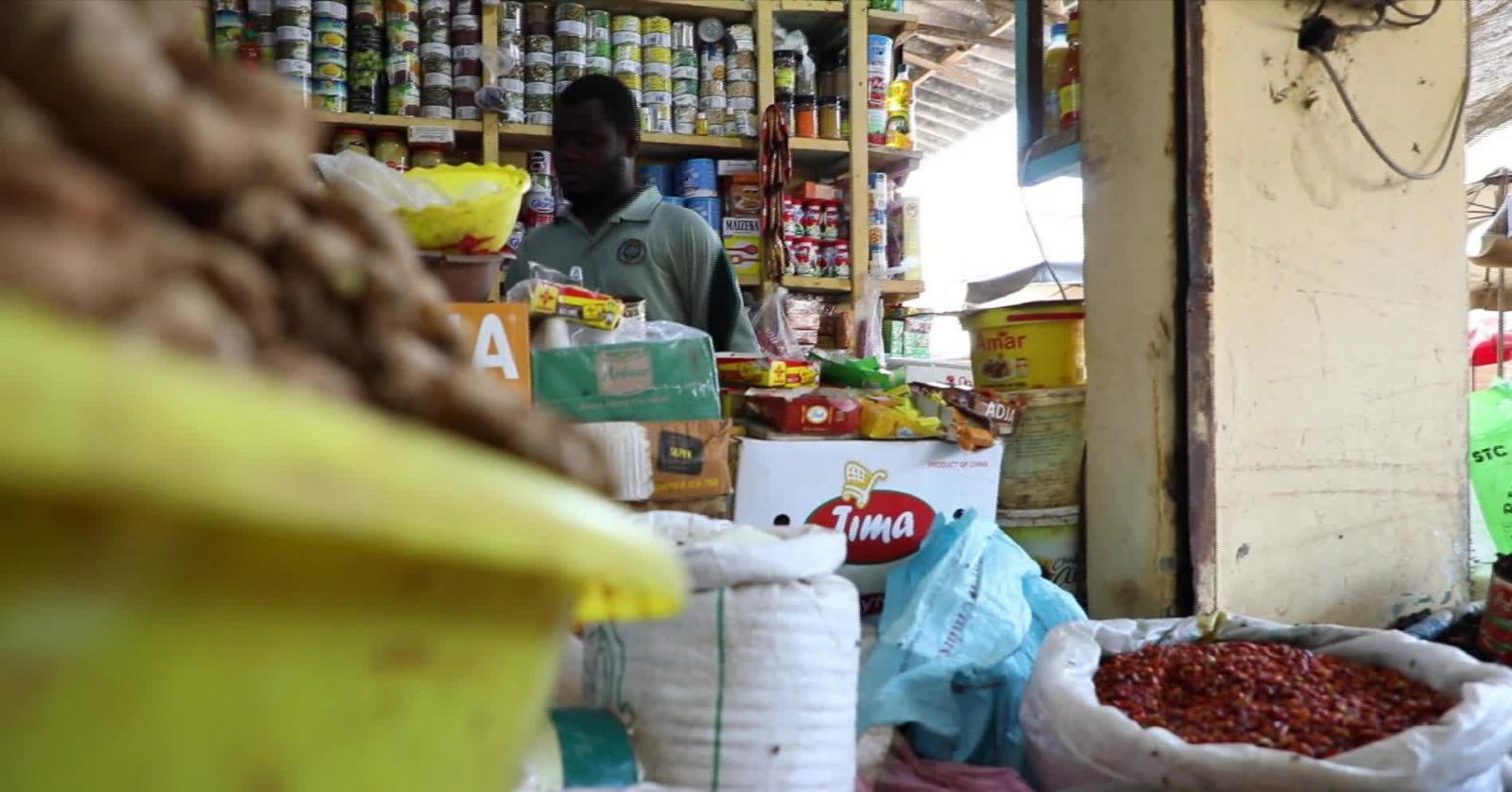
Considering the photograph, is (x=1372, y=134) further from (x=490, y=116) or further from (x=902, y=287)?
(x=490, y=116)

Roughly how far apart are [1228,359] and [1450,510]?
2.13ft

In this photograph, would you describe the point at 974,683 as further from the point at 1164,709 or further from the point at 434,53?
the point at 434,53

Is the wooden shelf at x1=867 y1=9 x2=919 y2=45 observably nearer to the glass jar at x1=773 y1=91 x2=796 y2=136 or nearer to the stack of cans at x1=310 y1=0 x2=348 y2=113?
the glass jar at x1=773 y1=91 x2=796 y2=136

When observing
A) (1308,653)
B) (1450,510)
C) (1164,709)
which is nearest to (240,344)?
(1164,709)

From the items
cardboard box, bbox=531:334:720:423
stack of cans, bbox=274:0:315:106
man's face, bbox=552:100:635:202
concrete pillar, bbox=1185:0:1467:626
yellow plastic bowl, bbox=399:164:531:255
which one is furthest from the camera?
stack of cans, bbox=274:0:315:106

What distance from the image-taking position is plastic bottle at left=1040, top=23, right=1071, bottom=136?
7.64 feet

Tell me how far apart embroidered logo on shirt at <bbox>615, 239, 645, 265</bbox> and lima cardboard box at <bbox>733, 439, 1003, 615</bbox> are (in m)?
1.06

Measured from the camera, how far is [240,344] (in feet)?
1.07

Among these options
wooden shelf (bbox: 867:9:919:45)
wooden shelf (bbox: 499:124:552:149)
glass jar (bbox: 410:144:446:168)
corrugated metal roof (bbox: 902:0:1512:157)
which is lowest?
glass jar (bbox: 410:144:446:168)

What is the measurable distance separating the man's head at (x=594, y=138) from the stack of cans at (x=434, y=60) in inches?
34.6

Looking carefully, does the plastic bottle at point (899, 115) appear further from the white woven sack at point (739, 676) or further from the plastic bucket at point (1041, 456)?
the white woven sack at point (739, 676)

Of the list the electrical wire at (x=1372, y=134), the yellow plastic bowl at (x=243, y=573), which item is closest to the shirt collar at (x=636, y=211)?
the electrical wire at (x=1372, y=134)

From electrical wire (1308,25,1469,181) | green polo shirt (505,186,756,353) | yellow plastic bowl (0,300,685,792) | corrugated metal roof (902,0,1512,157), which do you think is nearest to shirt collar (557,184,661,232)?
green polo shirt (505,186,756,353)

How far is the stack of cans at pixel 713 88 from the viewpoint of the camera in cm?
368
